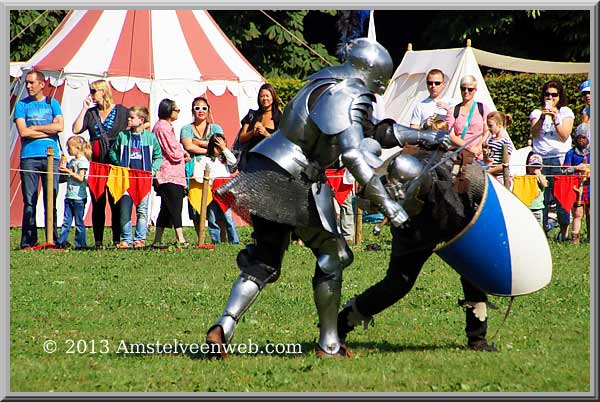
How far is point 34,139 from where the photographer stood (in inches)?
455

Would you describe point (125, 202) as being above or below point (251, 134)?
below

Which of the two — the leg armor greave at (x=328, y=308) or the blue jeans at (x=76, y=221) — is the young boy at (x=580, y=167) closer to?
the blue jeans at (x=76, y=221)

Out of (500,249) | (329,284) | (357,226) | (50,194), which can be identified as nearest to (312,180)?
(329,284)

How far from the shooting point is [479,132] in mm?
10789

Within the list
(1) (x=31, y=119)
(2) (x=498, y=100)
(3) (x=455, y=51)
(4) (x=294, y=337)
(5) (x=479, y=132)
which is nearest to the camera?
(4) (x=294, y=337)

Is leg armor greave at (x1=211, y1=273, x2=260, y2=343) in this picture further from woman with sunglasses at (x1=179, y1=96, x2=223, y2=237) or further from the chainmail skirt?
woman with sunglasses at (x1=179, y1=96, x2=223, y2=237)

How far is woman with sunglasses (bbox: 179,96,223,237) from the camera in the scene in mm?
12031

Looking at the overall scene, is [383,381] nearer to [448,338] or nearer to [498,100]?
[448,338]

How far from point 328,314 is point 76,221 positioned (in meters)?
5.68

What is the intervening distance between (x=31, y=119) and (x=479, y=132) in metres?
4.44

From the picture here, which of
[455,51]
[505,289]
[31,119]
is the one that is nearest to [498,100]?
[455,51]

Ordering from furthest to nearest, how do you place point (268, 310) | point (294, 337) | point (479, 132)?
point (479, 132), point (268, 310), point (294, 337)

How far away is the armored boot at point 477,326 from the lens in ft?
21.4

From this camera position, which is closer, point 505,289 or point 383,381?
point 383,381
